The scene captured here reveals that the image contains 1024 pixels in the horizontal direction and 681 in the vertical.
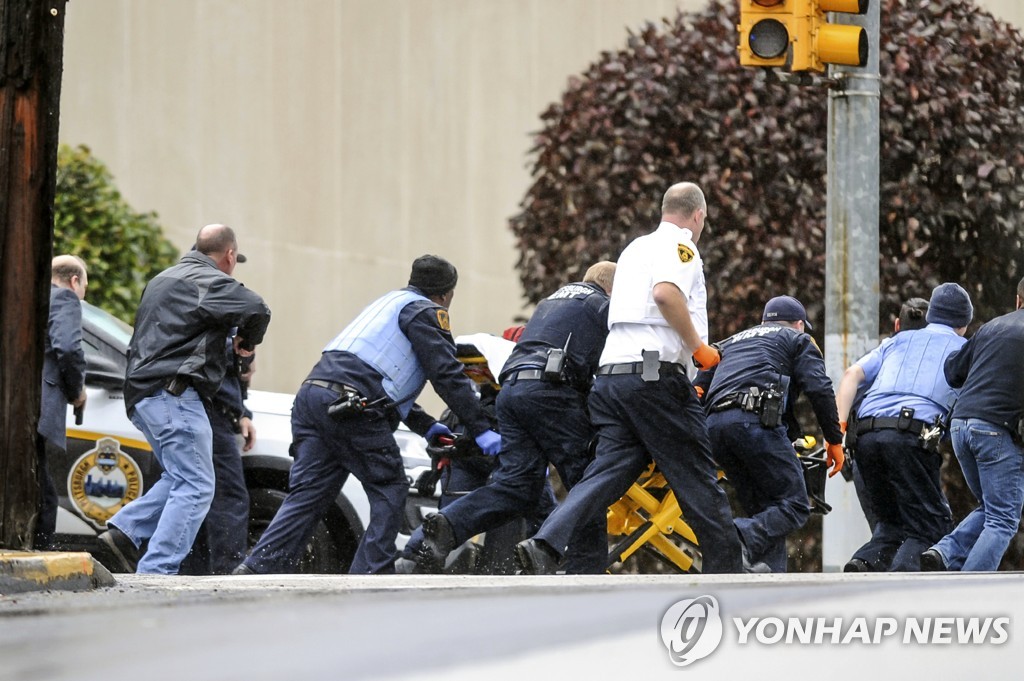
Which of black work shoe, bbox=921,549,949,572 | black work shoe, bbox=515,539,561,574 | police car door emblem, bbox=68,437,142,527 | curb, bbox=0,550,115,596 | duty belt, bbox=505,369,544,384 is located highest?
duty belt, bbox=505,369,544,384

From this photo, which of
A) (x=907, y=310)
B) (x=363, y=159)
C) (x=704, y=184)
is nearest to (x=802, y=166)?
(x=704, y=184)

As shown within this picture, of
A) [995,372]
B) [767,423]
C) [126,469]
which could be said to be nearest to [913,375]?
[995,372]

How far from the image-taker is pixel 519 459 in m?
8.58

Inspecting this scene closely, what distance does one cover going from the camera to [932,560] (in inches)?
346

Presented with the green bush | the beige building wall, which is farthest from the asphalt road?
the beige building wall

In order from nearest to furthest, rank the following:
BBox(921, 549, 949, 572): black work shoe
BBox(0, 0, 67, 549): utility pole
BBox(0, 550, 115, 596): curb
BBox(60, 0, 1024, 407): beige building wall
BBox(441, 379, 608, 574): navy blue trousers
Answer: BBox(0, 550, 115, 596): curb, BBox(0, 0, 67, 549): utility pole, BBox(441, 379, 608, 574): navy blue trousers, BBox(921, 549, 949, 572): black work shoe, BBox(60, 0, 1024, 407): beige building wall

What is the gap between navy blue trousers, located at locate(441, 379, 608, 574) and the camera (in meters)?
8.37

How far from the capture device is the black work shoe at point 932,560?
8773 mm

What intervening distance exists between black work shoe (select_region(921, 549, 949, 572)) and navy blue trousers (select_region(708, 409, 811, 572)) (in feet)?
1.97

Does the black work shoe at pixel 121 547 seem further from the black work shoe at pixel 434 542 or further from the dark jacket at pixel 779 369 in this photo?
the dark jacket at pixel 779 369

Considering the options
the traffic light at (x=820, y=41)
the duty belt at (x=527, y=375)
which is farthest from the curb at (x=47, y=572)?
the traffic light at (x=820, y=41)

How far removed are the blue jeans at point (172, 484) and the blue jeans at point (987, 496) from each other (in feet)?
11.7

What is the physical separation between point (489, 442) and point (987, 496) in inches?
96.6

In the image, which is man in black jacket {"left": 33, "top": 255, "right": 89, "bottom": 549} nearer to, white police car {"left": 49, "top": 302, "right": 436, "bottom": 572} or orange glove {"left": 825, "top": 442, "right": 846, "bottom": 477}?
white police car {"left": 49, "top": 302, "right": 436, "bottom": 572}
